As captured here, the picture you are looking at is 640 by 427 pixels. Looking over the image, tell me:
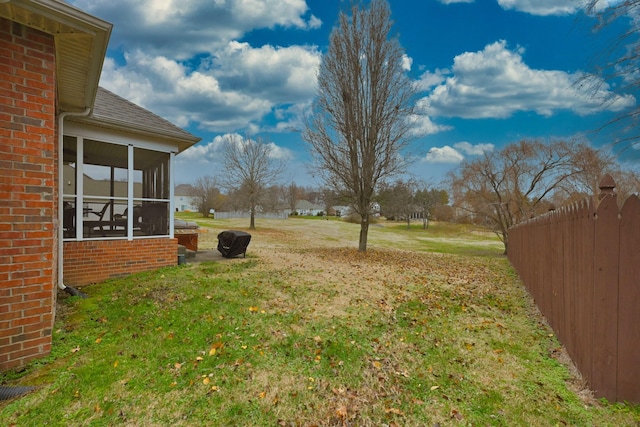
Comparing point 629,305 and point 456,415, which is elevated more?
point 629,305

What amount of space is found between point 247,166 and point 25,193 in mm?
25053

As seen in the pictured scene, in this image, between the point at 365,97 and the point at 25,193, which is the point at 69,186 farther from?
the point at 365,97

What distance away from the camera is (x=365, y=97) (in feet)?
42.2

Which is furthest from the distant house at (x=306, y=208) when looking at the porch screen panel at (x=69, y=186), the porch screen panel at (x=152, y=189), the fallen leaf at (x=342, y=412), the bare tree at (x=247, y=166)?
the fallen leaf at (x=342, y=412)

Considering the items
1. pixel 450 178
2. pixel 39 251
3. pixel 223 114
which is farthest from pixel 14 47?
pixel 450 178

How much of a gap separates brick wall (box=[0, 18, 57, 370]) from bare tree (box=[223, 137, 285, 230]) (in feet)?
79.3

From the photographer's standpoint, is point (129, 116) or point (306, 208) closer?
point (129, 116)

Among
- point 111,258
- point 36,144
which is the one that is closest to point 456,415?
point 36,144

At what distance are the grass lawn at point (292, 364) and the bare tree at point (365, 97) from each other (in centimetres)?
787

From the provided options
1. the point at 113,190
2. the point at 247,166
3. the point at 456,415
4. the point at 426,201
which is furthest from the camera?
the point at 426,201

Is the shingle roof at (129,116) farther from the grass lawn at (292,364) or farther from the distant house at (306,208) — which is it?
the distant house at (306,208)

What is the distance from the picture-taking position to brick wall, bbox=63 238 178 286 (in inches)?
244

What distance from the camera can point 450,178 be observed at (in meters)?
21.0

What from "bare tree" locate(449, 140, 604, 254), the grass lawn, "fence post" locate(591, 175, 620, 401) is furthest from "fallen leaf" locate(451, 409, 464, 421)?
"bare tree" locate(449, 140, 604, 254)
